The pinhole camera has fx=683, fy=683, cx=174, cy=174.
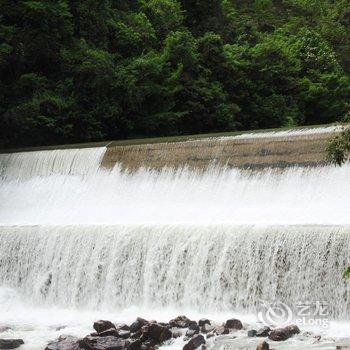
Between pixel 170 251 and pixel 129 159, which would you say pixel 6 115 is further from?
pixel 170 251

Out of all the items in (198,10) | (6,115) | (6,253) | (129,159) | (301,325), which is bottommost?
(301,325)

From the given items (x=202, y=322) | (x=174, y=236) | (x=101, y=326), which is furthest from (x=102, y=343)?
(x=174, y=236)

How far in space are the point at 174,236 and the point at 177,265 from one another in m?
0.52

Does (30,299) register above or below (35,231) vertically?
below

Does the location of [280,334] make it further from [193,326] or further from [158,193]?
[158,193]

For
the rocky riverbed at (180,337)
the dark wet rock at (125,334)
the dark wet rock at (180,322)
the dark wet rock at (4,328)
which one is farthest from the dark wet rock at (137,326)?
the dark wet rock at (4,328)

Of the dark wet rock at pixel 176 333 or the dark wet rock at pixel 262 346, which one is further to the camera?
the dark wet rock at pixel 176 333

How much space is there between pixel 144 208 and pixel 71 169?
302 centimetres

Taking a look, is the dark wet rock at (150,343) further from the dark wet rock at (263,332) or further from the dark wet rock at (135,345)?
the dark wet rock at (263,332)

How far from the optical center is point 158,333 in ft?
31.0

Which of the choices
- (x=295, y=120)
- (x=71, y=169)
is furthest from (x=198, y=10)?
(x=71, y=169)

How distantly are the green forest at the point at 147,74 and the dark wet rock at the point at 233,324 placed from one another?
12964 mm

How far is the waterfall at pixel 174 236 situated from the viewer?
10695 millimetres

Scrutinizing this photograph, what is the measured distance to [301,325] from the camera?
959 centimetres
